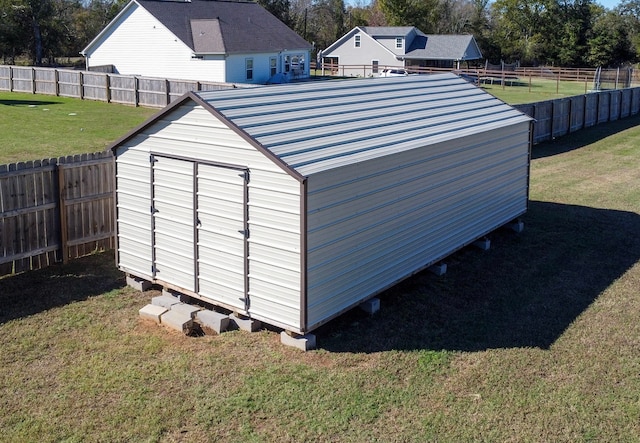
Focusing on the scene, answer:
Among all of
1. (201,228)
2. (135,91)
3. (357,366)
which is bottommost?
(357,366)

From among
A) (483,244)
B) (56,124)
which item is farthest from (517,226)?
(56,124)

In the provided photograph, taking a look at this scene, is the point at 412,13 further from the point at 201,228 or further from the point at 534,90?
the point at 201,228

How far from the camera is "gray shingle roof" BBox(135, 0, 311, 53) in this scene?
41.3 metres

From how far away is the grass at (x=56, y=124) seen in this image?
1934 cm

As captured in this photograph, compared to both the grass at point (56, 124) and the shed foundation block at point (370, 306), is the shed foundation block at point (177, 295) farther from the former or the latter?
the grass at point (56, 124)

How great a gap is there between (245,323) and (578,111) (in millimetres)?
22392

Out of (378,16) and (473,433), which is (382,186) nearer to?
(473,433)

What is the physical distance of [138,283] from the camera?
32.8 ft

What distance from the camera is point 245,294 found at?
8.56 meters

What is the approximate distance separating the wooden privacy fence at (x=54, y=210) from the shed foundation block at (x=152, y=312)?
210 cm

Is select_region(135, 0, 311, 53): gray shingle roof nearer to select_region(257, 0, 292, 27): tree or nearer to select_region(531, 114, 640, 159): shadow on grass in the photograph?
select_region(531, 114, 640, 159): shadow on grass

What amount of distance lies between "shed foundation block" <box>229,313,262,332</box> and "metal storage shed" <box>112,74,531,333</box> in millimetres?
117

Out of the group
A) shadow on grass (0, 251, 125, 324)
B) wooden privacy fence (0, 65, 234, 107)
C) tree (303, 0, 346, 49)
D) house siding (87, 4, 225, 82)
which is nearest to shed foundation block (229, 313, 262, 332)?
shadow on grass (0, 251, 125, 324)

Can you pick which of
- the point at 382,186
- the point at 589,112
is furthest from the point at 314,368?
the point at 589,112
